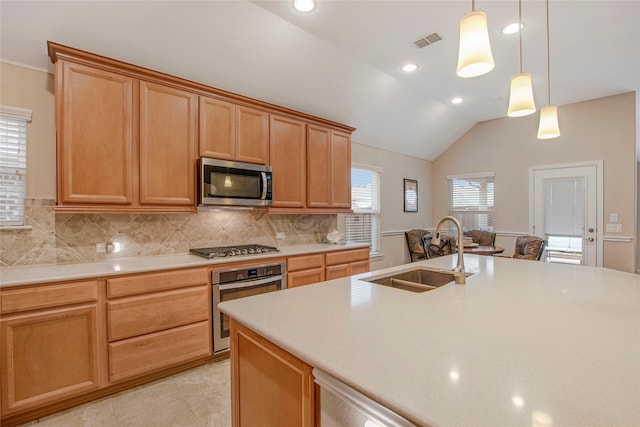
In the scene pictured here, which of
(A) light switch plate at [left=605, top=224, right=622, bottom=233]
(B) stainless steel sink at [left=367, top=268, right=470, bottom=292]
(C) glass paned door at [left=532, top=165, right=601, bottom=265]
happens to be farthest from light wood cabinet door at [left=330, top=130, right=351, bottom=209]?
(A) light switch plate at [left=605, top=224, right=622, bottom=233]

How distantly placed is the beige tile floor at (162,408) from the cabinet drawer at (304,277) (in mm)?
1091

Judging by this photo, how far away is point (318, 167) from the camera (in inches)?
154

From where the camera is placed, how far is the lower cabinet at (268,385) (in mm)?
1027

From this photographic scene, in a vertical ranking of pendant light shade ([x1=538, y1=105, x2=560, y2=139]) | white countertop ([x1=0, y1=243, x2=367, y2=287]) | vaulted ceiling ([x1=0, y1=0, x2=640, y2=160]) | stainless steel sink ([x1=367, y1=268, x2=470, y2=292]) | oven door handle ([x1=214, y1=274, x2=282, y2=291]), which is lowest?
oven door handle ([x1=214, y1=274, x2=282, y2=291])

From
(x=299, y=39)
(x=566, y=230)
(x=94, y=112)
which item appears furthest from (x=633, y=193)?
(x=94, y=112)

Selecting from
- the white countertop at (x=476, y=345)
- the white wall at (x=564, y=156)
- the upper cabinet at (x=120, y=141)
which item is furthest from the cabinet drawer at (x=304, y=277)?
the white wall at (x=564, y=156)

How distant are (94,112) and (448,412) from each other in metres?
2.89

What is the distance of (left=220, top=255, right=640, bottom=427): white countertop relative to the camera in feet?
2.22

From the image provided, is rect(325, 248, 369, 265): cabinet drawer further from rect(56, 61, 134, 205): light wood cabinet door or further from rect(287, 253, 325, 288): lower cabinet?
rect(56, 61, 134, 205): light wood cabinet door

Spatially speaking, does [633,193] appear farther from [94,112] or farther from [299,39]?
[94,112]

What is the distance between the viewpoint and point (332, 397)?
0.95m

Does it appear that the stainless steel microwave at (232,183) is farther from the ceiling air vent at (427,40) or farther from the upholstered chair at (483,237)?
the upholstered chair at (483,237)

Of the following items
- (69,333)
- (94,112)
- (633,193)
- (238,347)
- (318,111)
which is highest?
(318,111)

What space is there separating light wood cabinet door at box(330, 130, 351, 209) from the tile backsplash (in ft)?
2.23
